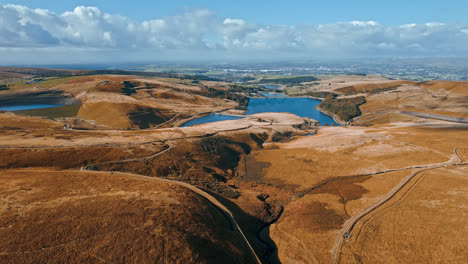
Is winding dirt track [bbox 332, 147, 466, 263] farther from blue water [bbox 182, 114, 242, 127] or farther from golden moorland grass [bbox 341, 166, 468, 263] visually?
blue water [bbox 182, 114, 242, 127]

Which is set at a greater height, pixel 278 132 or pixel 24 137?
pixel 24 137

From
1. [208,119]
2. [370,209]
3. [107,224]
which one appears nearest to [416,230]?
[370,209]

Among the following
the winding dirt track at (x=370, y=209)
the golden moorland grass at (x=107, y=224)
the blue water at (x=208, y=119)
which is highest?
the golden moorland grass at (x=107, y=224)

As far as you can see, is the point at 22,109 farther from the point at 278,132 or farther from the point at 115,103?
the point at 278,132

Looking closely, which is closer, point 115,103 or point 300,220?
point 300,220

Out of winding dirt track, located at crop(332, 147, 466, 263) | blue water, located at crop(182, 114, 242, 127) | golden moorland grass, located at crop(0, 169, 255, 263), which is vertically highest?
golden moorland grass, located at crop(0, 169, 255, 263)

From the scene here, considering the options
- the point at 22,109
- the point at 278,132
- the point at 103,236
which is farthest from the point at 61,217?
the point at 22,109

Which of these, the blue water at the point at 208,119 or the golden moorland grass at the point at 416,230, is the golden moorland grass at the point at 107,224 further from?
the blue water at the point at 208,119

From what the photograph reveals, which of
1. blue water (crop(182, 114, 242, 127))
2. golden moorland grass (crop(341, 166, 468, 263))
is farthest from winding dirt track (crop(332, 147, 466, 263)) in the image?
blue water (crop(182, 114, 242, 127))

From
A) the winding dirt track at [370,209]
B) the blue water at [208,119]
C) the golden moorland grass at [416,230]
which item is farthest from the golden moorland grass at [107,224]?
the blue water at [208,119]

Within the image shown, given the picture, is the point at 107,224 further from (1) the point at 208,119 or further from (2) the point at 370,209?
(1) the point at 208,119

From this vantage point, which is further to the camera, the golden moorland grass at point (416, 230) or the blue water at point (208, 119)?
the blue water at point (208, 119)
